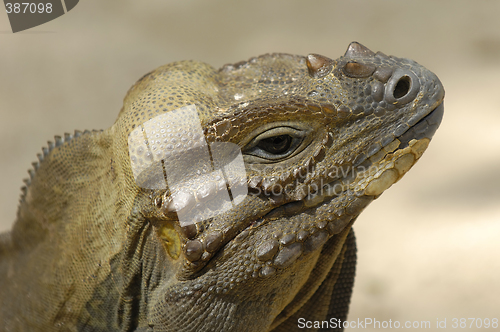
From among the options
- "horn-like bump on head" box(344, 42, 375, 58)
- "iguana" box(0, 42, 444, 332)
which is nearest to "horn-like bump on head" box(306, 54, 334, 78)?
"iguana" box(0, 42, 444, 332)

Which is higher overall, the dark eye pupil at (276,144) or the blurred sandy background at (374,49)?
the dark eye pupil at (276,144)

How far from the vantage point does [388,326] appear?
454cm

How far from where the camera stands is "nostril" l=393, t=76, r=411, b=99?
7.18 ft

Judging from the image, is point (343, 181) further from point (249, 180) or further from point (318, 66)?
point (318, 66)

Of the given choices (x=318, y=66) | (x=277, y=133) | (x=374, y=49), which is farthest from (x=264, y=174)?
(x=374, y=49)

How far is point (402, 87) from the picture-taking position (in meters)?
2.21

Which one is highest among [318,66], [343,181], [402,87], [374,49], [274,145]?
[318,66]

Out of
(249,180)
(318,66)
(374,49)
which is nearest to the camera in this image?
(249,180)

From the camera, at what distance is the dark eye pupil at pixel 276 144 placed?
215 cm

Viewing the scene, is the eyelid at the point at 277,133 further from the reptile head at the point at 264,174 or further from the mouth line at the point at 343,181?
the mouth line at the point at 343,181

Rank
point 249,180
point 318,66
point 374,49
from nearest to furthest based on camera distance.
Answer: point 249,180, point 318,66, point 374,49

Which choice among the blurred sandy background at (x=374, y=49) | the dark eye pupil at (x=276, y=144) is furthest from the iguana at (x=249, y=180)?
the blurred sandy background at (x=374, y=49)

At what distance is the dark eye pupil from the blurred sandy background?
10.1 ft

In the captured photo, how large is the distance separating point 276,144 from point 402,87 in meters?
0.65
